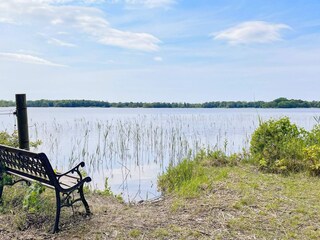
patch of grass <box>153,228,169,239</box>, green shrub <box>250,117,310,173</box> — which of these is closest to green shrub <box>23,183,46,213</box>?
patch of grass <box>153,228,169,239</box>

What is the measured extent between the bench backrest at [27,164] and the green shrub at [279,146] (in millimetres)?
3655

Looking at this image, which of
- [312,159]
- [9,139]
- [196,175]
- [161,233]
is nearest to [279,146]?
[312,159]

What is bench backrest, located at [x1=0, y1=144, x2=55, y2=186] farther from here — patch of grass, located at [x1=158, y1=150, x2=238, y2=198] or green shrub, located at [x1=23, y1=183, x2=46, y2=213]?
patch of grass, located at [x1=158, y1=150, x2=238, y2=198]

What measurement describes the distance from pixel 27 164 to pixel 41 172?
247 mm

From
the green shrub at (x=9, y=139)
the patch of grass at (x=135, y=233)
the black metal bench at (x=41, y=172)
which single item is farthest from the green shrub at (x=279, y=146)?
the green shrub at (x=9, y=139)

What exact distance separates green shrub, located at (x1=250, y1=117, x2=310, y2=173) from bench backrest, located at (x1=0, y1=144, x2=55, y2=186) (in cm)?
366

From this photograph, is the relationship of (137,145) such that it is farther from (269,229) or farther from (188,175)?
(269,229)

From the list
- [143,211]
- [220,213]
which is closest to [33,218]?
[143,211]

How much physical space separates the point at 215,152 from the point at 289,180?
1.72 meters

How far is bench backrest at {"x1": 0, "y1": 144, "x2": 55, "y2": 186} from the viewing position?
118 inches

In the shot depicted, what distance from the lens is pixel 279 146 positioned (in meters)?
5.78

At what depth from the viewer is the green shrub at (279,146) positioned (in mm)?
5489

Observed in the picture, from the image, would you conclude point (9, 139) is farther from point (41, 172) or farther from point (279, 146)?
point (279, 146)

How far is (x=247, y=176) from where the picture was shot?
16.3 feet
